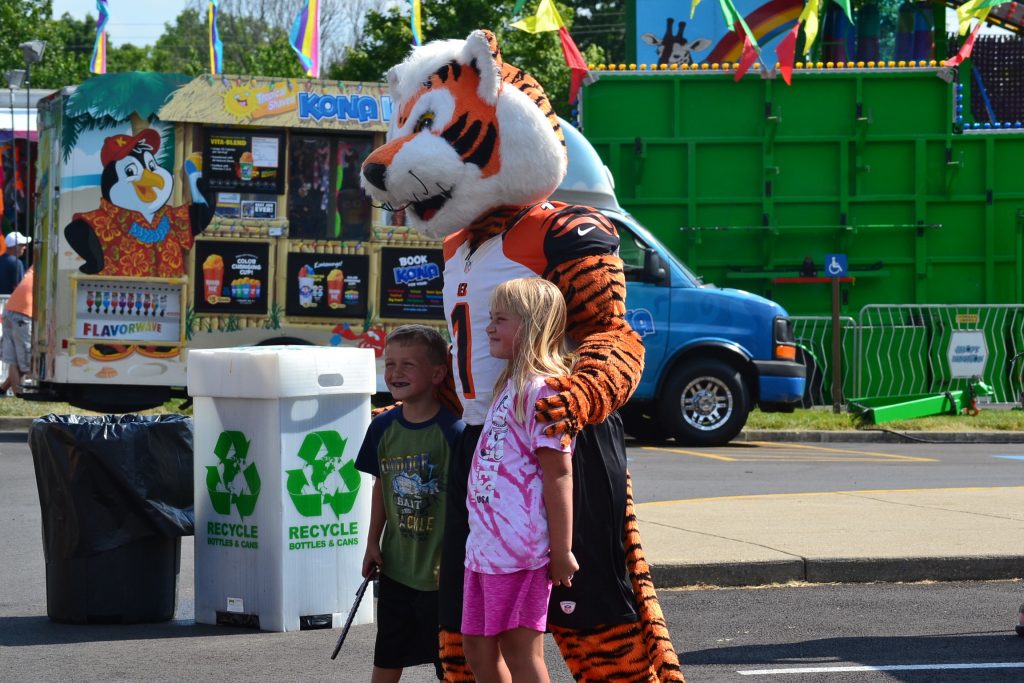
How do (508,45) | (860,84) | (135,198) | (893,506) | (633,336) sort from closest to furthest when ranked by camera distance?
(633,336), (893,506), (135,198), (860,84), (508,45)

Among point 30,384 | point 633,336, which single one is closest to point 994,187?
point 30,384

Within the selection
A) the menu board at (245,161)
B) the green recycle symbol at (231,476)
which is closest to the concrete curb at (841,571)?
the green recycle symbol at (231,476)

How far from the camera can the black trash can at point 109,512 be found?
20.4 ft

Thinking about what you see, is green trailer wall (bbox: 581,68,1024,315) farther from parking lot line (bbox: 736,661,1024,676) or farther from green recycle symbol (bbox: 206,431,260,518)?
parking lot line (bbox: 736,661,1024,676)

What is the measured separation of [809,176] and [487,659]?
1464 cm

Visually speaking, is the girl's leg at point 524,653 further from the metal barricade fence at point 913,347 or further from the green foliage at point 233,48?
the green foliage at point 233,48

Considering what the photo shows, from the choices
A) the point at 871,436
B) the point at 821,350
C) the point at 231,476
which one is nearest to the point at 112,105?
the point at 231,476

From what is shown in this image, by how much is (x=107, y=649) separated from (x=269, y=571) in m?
0.69

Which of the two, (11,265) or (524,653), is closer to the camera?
(524,653)

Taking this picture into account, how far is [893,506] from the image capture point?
9305 mm

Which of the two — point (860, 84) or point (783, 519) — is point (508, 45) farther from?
point (783, 519)

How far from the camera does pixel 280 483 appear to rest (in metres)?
6.07

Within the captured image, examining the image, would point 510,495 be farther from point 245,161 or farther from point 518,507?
point 245,161

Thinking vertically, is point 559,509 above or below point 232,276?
below
